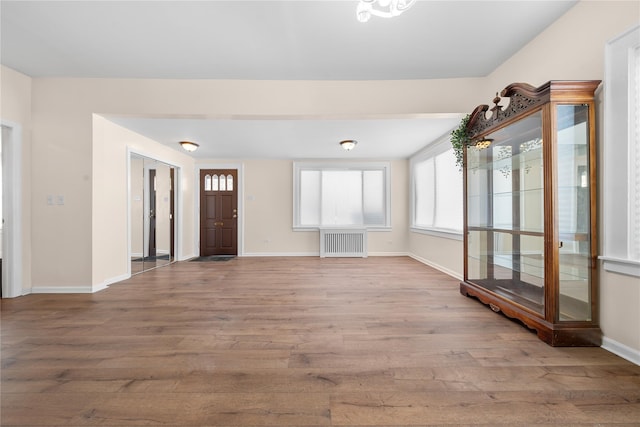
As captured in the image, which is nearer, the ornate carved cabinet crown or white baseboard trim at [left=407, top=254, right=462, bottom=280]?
the ornate carved cabinet crown

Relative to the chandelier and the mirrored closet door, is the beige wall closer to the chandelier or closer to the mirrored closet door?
the mirrored closet door

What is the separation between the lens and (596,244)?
7.04 ft

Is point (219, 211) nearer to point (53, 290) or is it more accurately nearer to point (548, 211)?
point (53, 290)

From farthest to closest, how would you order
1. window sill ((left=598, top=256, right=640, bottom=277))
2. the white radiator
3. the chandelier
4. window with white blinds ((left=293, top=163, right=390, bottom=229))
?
window with white blinds ((left=293, top=163, right=390, bottom=229)) < the white radiator < window sill ((left=598, top=256, right=640, bottom=277)) < the chandelier

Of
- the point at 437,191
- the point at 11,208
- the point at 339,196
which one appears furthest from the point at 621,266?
the point at 11,208

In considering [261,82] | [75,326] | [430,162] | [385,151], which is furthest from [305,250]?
[75,326]

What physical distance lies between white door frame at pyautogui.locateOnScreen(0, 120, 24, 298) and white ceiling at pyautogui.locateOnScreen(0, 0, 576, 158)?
36.8 inches

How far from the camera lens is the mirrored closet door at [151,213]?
4.91 metres

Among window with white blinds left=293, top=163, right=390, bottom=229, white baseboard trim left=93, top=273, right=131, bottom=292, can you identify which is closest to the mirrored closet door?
white baseboard trim left=93, top=273, right=131, bottom=292

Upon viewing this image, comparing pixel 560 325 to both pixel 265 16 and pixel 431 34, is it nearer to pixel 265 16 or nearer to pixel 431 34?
pixel 431 34

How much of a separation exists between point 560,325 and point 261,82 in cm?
400

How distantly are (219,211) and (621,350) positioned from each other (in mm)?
7307

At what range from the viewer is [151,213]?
5.34 meters

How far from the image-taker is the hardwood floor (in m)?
1.45
